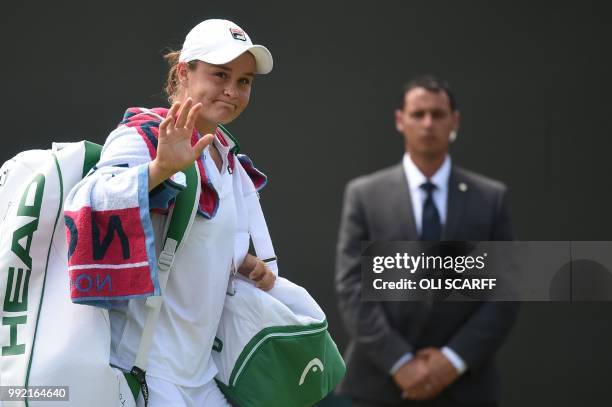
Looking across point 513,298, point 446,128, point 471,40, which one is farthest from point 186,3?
point 513,298

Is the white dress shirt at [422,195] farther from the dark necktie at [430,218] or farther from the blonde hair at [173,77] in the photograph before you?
the blonde hair at [173,77]

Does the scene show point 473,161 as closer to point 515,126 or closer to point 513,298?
point 515,126

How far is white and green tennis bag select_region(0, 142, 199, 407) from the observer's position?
2.38 m

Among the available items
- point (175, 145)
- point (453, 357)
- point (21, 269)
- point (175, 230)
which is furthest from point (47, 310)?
point (453, 357)

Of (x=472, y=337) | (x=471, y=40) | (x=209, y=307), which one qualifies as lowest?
(x=472, y=337)

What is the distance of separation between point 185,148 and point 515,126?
6.81 ft

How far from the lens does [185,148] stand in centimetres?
233

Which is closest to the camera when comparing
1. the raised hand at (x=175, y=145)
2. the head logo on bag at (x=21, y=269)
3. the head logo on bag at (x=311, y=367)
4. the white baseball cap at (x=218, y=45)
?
the raised hand at (x=175, y=145)

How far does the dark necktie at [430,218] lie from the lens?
3.16 metres

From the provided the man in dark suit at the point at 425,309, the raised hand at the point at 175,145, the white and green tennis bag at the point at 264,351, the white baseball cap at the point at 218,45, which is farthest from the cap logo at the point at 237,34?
the man in dark suit at the point at 425,309

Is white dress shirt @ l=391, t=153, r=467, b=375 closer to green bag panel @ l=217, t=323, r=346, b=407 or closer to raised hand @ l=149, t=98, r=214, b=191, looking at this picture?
green bag panel @ l=217, t=323, r=346, b=407

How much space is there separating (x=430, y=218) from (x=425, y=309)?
0.26 meters

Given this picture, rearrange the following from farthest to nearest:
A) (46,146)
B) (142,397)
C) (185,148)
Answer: (46,146), (142,397), (185,148)

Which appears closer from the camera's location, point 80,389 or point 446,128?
point 80,389
